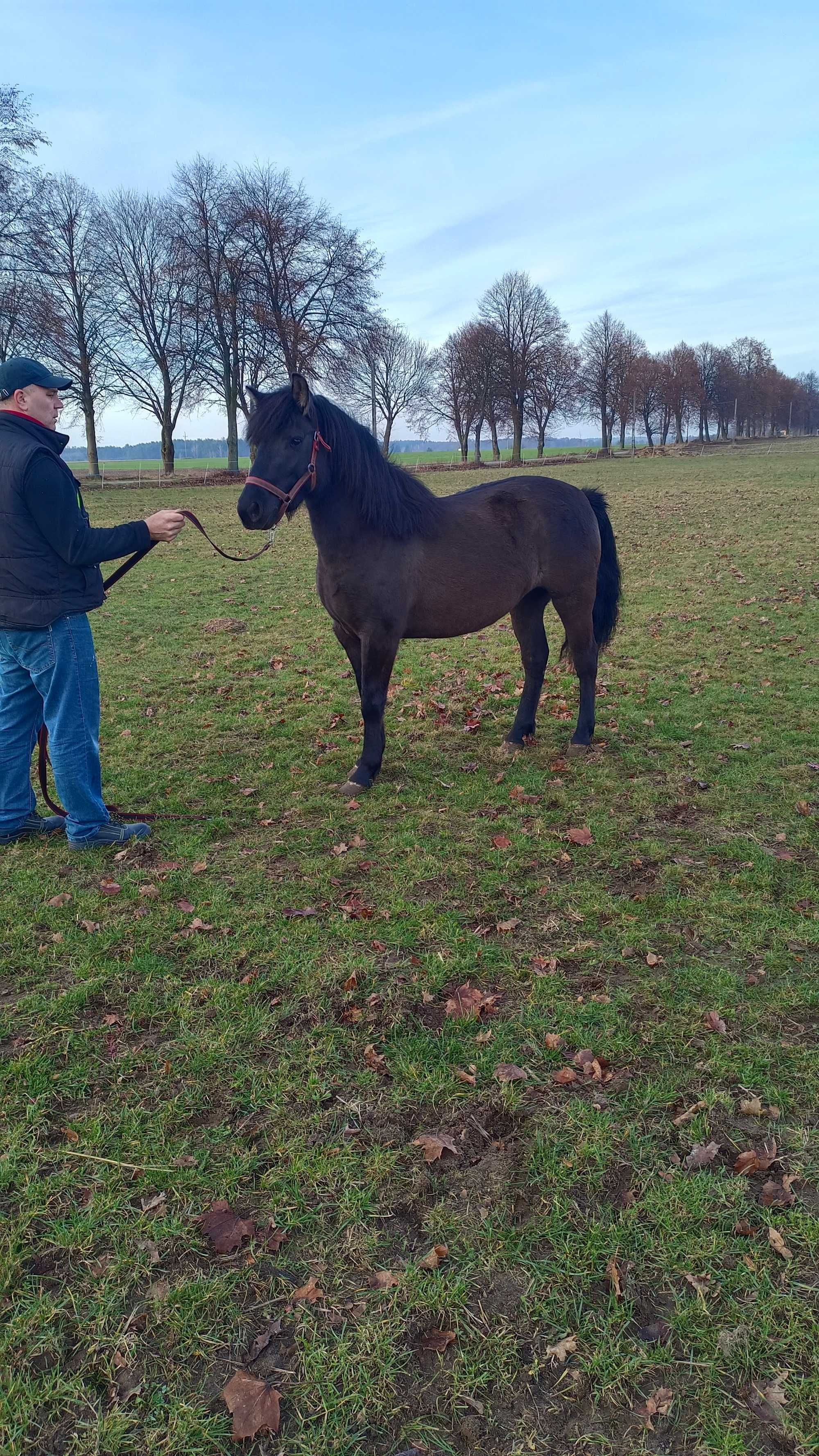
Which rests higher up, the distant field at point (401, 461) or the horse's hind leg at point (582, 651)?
the distant field at point (401, 461)

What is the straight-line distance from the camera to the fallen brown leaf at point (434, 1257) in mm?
2182

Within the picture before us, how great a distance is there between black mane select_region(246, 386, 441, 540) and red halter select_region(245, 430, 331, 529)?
125 mm

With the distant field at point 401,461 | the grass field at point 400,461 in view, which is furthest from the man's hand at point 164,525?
the distant field at point 401,461

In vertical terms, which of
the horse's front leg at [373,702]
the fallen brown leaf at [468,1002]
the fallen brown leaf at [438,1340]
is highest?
the horse's front leg at [373,702]

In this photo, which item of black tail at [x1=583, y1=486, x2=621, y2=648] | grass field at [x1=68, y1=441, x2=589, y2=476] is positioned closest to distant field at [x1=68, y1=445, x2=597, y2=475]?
grass field at [x1=68, y1=441, x2=589, y2=476]

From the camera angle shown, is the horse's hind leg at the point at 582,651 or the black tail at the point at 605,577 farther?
the black tail at the point at 605,577

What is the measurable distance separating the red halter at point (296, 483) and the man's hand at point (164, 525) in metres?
0.54

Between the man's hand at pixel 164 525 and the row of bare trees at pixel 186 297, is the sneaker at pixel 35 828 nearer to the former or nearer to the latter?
the man's hand at pixel 164 525

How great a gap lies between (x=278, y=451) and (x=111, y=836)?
9.13 ft

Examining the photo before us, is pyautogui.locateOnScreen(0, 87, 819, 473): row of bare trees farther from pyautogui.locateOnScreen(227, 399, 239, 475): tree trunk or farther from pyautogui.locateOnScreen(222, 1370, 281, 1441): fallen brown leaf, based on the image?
pyautogui.locateOnScreen(222, 1370, 281, 1441): fallen brown leaf

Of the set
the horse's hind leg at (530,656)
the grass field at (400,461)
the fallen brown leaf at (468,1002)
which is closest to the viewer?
the fallen brown leaf at (468,1002)

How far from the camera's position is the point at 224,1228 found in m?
2.32

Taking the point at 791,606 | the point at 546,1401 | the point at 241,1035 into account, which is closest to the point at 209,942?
the point at 241,1035

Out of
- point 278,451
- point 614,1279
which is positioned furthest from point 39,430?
point 614,1279
